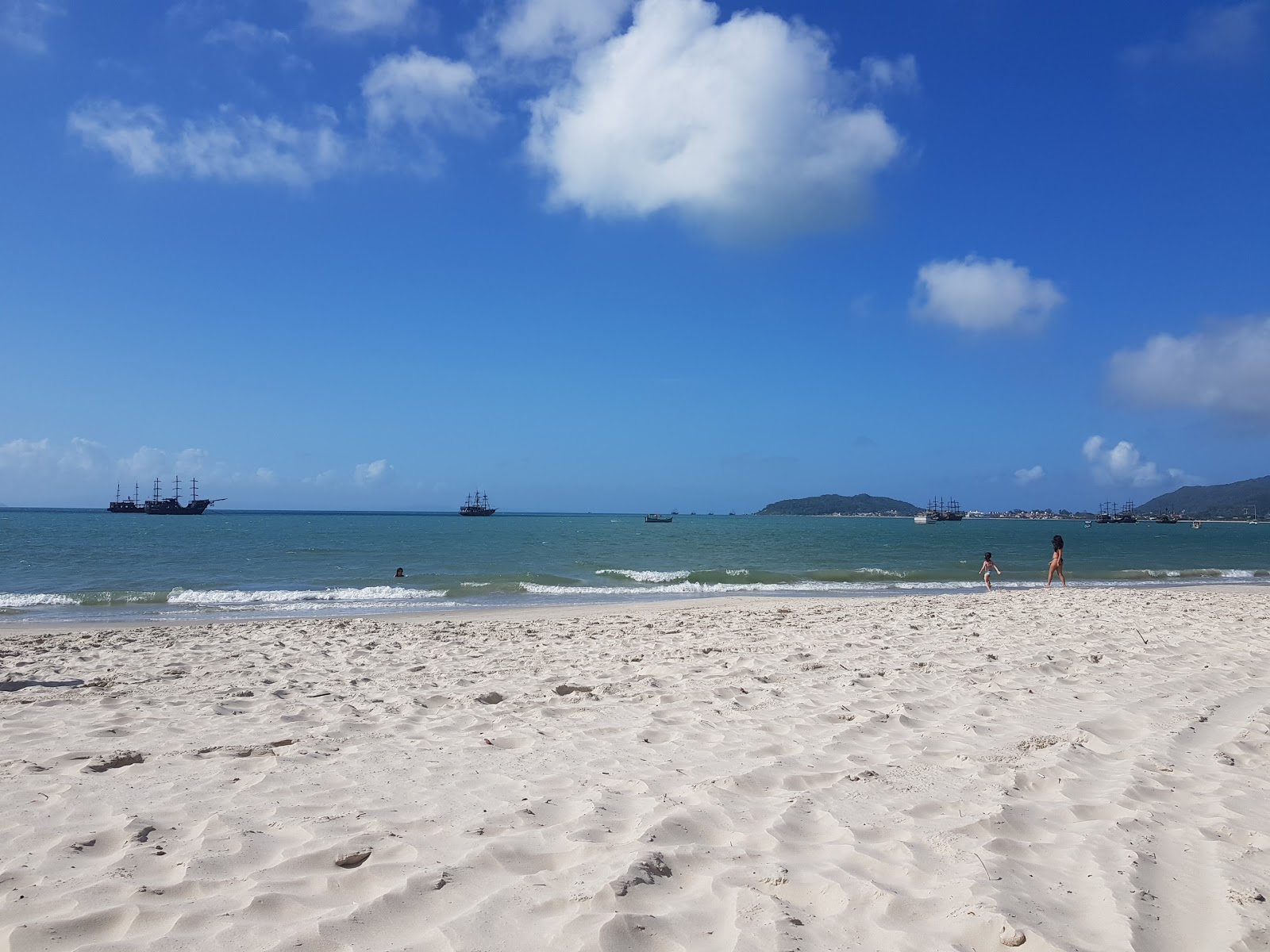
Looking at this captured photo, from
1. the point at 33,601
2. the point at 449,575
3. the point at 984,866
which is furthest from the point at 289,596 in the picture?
the point at 984,866

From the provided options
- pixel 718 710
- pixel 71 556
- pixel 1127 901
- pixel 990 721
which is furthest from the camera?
pixel 71 556

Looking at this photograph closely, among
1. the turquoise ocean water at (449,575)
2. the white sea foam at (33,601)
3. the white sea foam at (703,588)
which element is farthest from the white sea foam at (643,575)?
the white sea foam at (33,601)

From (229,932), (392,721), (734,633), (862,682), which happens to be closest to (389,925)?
(229,932)

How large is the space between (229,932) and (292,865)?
1.87 ft

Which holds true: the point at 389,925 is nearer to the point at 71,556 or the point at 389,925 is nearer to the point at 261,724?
the point at 261,724

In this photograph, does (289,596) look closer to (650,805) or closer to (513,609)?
(513,609)

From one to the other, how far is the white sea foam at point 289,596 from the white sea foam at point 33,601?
2480 millimetres

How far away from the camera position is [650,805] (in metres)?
4.19

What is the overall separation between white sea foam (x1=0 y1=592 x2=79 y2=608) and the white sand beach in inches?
561

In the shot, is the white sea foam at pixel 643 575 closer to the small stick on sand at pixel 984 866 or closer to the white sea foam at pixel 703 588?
the white sea foam at pixel 703 588

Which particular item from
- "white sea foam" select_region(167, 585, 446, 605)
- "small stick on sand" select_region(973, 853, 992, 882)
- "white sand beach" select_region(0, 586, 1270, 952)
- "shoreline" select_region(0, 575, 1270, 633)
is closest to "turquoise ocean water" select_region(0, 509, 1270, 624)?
"white sea foam" select_region(167, 585, 446, 605)

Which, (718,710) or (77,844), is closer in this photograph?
(77,844)

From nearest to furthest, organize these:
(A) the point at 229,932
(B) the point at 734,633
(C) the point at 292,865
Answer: (A) the point at 229,932 < (C) the point at 292,865 < (B) the point at 734,633

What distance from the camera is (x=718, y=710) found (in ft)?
21.2
